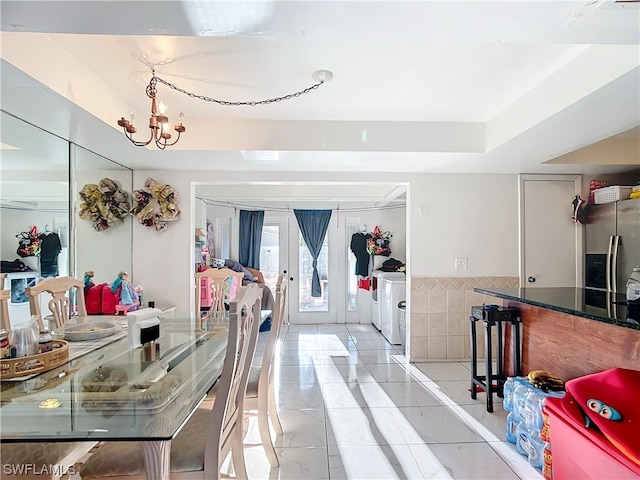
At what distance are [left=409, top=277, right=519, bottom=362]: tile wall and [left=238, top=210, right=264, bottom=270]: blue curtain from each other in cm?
283

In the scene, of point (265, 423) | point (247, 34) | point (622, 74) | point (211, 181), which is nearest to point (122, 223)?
point (211, 181)

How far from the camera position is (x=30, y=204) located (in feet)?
7.54

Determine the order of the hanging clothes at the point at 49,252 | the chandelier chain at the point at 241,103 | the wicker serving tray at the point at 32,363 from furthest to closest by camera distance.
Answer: the hanging clothes at the point at 49,252, the chandelier chain at the point at 241,103, the wicker serving tray at the point at 32,363

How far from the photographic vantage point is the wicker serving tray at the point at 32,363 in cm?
137

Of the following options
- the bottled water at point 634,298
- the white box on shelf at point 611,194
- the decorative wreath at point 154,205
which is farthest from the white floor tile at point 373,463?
the white box on shelf at point 611,194

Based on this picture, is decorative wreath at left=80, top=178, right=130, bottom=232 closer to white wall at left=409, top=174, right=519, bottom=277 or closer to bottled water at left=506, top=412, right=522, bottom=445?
white wall at left=409, top=174, right=519, bottom=277

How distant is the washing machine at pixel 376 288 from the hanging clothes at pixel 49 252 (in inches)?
147

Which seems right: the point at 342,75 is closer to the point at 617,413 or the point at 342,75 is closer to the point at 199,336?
the point at 199,336

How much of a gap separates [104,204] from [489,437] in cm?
367

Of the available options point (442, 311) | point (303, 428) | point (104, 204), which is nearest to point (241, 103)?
point (104, 204)

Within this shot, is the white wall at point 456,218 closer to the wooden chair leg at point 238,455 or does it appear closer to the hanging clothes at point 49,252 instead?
the hanging clothes at point 49,252

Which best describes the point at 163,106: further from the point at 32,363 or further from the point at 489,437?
the point at 489,437

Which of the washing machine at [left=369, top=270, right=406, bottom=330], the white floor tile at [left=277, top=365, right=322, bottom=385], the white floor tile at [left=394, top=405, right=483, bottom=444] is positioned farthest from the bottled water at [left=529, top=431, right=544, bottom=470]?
the washing machine at [left=369, top=270, right=406, bottom=330]

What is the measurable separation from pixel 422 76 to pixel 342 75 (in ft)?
1.69
